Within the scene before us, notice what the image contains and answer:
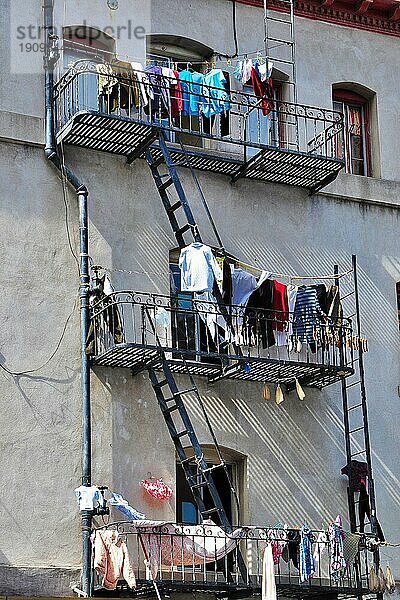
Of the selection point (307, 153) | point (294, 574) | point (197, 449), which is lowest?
point (294, 574)

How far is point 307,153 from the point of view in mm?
25953

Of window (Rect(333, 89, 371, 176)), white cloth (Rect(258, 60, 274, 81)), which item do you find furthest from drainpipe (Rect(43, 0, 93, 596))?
window (Rect(333, 89, 371, 176))

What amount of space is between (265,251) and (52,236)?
4.17 metres

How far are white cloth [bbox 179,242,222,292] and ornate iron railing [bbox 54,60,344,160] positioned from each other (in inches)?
88.5

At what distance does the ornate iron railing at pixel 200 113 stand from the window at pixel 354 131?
0.23 metres

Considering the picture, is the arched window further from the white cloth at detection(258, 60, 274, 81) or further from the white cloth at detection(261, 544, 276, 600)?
the white cloth at detection(261, 544, 276, 600)

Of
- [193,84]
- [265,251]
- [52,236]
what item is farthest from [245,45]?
[52,236]

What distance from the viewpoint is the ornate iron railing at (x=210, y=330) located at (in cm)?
2392

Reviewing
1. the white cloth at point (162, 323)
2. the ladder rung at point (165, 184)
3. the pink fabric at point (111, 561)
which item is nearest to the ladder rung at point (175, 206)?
the ladder rung at point (165, 184)

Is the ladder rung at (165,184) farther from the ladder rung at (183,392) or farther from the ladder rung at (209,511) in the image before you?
the ladder rung at (209,511)

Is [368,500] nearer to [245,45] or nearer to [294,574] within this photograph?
[294,574]

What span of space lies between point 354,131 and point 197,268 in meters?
6.15

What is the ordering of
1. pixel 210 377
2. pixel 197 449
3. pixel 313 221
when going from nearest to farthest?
pixel 197 449 < pixel 210 377 < pixel 313 221

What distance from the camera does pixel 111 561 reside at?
22234 mm
